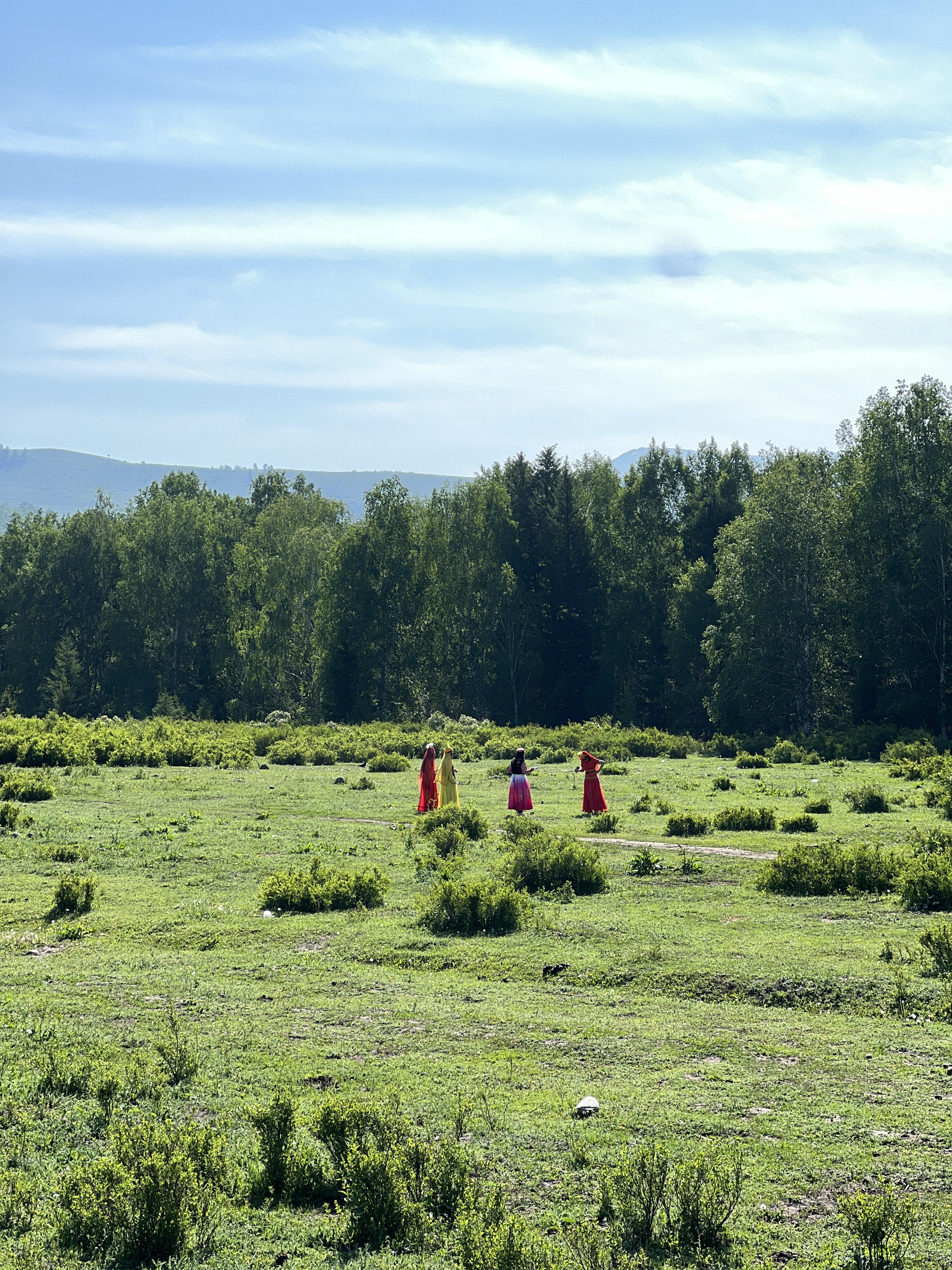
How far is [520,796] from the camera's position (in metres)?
24.5

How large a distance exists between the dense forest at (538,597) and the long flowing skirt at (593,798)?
28.0m

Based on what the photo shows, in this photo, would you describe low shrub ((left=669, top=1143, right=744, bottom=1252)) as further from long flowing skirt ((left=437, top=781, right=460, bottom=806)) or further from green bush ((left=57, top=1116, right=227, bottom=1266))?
long flowing skirt ((left=437, top=781, right=460, bottom=806))

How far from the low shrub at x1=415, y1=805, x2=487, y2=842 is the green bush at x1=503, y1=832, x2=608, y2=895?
4405 mm

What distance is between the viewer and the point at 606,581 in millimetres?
72188

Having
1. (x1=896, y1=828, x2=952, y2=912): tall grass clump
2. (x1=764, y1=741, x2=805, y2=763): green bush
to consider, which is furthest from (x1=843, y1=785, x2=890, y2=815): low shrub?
(x1=764, y1=741, x2=805, y2=763): green bush

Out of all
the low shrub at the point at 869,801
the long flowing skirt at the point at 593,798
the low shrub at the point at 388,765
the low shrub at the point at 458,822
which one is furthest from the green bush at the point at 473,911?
the low shrub at the point at 388,765

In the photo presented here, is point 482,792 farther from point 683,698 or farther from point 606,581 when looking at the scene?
point 606,581

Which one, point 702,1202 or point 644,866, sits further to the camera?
point 644,866

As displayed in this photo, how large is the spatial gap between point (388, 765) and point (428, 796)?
13.4 metres

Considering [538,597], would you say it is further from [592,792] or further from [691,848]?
[691,848]

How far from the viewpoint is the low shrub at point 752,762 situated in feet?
123

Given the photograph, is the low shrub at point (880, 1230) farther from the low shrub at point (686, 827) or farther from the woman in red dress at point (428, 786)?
the woman in red dress at point (428, 786)

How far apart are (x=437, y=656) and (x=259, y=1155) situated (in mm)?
64540

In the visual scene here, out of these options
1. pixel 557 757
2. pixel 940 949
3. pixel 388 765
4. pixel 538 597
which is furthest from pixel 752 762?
pixel 538 597
